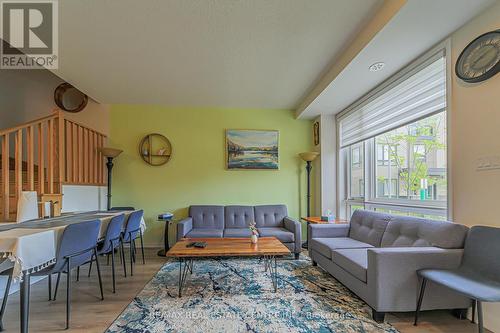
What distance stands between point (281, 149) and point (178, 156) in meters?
2.00

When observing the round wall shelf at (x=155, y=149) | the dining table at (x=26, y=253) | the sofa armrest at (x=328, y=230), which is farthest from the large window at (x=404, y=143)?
the dining table at (x=26, y=253)

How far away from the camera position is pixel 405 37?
2355 millimetres

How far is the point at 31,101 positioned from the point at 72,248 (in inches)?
151

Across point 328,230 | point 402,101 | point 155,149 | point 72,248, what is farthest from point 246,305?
point 155,149

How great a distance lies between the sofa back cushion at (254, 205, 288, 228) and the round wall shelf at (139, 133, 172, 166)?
77.9 inches

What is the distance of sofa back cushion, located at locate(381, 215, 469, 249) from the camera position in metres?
2.18

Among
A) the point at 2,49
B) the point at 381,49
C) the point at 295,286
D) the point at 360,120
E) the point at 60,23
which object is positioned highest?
the point at 2,49

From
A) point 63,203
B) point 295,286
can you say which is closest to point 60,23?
point 63,203

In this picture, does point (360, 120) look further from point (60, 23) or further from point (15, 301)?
point (15, 301)

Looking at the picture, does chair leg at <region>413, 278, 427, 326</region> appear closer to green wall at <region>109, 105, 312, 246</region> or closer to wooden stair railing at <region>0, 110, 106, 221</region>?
green wall at <region>109, 105, 312, 246</region>

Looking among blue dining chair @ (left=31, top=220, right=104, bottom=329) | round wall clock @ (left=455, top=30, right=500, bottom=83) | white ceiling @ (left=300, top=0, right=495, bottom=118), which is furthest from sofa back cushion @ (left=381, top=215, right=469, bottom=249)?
blue dining chair @ (left=31, top=220, right=104, bottom=329)

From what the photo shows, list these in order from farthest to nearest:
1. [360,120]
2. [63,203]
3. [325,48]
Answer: [360,120]
[63,203]
[325,48]

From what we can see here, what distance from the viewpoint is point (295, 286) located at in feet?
9.41

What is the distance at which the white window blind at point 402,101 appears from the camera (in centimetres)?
257
